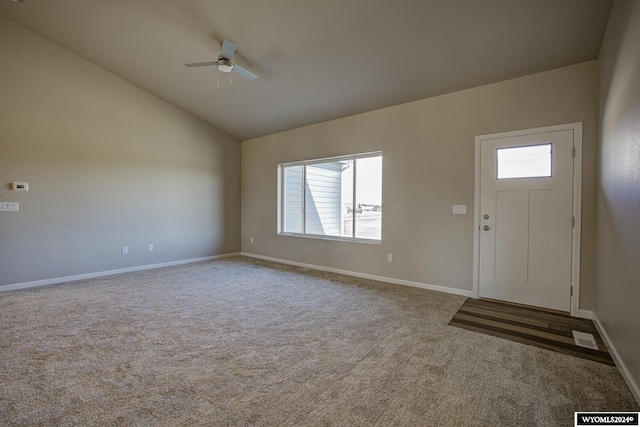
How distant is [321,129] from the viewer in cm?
540

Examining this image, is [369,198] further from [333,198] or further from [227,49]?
[227,49]

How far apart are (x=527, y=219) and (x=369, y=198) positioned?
7.29ft

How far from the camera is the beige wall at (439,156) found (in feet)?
10.3

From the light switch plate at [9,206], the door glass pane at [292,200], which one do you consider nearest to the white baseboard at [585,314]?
the door glass pane at [292,200]

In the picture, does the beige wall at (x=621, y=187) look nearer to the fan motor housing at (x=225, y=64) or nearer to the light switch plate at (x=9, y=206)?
the fan motor housing at (x=225, y=64)

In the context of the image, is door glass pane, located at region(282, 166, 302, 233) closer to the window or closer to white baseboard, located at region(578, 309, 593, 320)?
the window

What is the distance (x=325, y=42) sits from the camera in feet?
11.2

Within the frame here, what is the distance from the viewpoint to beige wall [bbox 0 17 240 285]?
4.14 m

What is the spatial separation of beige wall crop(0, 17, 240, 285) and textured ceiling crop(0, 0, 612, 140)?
1.52 ft

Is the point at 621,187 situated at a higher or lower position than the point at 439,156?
lower

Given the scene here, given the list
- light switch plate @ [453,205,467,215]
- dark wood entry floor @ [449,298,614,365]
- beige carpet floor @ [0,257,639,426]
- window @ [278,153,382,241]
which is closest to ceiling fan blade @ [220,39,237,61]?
window @ [278,153,382,241]

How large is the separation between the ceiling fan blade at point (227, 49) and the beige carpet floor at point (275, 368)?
307 cm

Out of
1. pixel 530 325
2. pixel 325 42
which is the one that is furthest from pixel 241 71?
pixel 530 325

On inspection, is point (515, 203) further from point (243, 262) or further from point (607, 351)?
point (243, 262)
